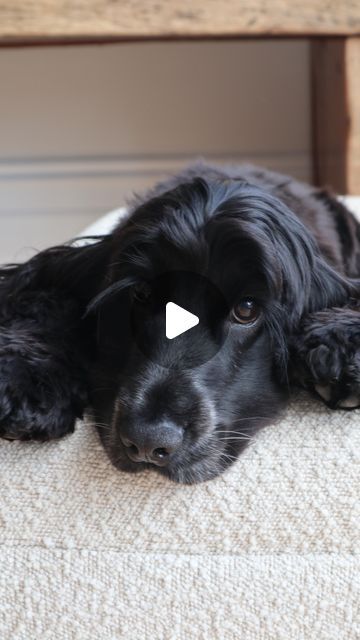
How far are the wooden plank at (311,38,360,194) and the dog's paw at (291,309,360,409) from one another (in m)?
1.44

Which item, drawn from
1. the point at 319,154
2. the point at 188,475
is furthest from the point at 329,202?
the point at 319,154

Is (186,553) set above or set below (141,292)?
below

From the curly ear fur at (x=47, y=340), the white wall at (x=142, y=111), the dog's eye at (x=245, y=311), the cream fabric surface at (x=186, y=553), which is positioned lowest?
the white wall at (x=142, y=111)

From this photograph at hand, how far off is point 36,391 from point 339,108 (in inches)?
71.0

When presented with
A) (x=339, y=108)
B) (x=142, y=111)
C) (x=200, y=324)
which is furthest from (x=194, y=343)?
(x=142, y=111)

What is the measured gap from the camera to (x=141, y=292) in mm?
1062

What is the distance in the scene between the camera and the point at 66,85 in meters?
3.54

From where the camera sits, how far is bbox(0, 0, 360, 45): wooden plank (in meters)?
2.18

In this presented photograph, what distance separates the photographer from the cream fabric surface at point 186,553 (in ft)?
3.02

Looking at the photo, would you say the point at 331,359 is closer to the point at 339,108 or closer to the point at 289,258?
the point at 289,258

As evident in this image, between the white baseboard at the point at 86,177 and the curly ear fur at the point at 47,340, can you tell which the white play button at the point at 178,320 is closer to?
the curly ear fur at the point at 47,340

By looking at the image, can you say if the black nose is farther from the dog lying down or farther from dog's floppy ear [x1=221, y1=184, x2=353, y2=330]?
dog's floppy ear [x1=221, y1=184, x2=353, y2=330]

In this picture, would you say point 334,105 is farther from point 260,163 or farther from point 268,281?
point 268,281

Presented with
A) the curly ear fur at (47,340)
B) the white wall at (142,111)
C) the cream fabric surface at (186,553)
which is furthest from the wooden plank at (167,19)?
the cream fabric surface at (186,553)
